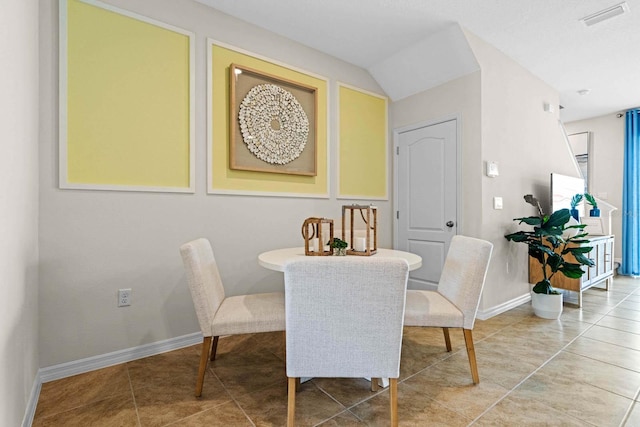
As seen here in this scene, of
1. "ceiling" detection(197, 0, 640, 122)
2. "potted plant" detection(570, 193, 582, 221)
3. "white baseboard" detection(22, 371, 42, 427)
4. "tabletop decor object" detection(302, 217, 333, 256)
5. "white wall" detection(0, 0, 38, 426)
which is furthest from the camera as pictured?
"potted plant" detection(570, 193, 582, 221)

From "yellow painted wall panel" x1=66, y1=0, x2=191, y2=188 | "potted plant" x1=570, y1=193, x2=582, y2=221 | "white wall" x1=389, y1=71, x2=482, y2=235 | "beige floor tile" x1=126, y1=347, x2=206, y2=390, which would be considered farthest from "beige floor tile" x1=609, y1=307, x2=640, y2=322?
"yellow painted wall panel" x1=66, y1=0, x2=191, y2=188

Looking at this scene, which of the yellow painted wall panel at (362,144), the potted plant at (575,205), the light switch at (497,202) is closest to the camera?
the light switch at (497,202)

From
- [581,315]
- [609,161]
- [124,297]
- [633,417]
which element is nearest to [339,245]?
[124,297]

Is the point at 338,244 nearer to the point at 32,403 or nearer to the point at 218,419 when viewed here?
the point at 218,419

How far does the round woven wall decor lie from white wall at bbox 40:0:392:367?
1.13ft

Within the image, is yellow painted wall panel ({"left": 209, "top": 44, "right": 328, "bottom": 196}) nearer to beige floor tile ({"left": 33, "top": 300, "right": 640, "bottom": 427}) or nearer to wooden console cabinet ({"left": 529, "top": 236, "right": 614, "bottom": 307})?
beige floor tile ({"left": 33, "top": 300, "right": 640, "bottom": 427})

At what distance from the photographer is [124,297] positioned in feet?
6.85

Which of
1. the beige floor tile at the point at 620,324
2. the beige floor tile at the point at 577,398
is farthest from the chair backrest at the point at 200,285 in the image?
the beige floor tile at the point at 620,324

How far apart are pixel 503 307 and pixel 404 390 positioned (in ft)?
6.54

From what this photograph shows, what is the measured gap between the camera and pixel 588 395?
65.8 inches

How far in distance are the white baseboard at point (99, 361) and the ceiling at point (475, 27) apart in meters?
2.65

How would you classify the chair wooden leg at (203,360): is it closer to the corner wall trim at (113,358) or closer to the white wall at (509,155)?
the corner wall trim at (113,358)

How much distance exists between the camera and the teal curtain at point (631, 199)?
470 cm

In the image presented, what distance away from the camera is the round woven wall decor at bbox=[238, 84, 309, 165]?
2621 mm
